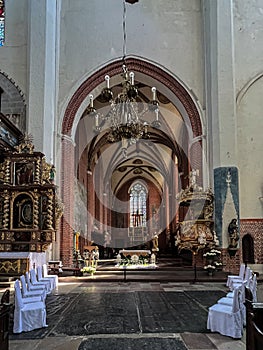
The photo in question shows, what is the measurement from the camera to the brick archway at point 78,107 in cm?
1591

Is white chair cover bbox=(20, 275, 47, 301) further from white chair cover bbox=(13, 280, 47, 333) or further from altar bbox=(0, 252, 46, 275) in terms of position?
altar bbox=(0, 252, 46, 275)

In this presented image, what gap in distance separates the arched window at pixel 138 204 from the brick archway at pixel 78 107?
1990 cm

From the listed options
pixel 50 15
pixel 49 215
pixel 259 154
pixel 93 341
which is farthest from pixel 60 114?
pixel 93 341

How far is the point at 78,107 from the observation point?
16.7 meters

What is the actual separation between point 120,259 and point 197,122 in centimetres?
711

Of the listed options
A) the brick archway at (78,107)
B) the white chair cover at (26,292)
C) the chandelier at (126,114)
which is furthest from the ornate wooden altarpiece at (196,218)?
the white chair cover at (26,292)

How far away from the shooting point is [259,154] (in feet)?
51.5

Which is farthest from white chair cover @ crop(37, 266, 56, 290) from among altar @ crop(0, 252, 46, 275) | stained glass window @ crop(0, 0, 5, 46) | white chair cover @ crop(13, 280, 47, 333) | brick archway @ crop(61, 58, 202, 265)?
stained glass window @ crop(0, 0, 5, 46)

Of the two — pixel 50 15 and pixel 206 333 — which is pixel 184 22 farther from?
pixel 206 333

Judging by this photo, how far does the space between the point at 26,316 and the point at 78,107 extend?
11513 mm

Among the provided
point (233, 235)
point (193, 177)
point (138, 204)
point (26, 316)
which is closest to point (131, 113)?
point (193, 177)

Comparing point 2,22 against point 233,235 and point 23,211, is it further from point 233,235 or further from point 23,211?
point 233,235

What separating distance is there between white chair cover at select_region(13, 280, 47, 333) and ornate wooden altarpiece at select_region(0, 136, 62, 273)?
6395 millimetres

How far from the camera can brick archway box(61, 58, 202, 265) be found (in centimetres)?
1591
